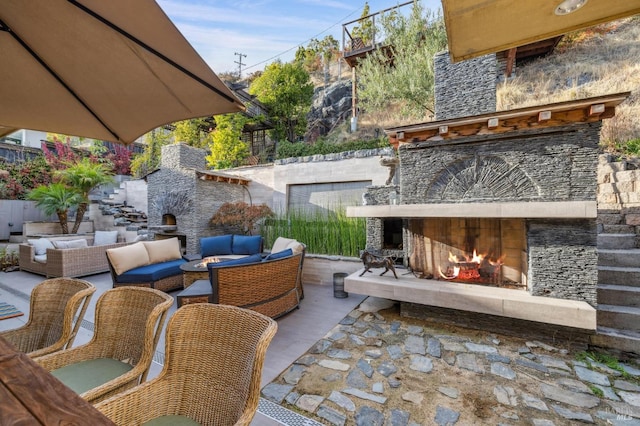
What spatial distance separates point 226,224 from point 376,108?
6.60 metres

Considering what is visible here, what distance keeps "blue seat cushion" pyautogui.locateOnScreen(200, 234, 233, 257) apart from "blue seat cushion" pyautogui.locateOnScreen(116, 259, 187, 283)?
0.94 m

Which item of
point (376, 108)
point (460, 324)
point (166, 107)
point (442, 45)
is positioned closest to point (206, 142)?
point (376, 108)

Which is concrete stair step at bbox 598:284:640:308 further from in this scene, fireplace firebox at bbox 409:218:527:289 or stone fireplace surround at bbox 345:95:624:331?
fireplace firebox at bbox 409:218:527:289

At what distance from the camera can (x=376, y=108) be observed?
9867 mm

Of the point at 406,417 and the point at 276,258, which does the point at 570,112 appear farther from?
the point at 276,258

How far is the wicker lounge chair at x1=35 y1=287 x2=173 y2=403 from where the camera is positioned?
148 cm

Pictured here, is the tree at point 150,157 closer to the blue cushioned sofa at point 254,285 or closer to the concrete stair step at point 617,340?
the blue cushioned sofa at point 254,285

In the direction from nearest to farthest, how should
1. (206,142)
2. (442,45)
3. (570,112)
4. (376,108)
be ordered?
(570,112), (442,45), (376,108), (206,142)

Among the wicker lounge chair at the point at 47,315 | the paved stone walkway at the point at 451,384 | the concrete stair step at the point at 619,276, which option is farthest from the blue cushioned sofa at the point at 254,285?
the concrete stair step at the point at 619,276

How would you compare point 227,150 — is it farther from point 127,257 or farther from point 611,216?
point 611,216

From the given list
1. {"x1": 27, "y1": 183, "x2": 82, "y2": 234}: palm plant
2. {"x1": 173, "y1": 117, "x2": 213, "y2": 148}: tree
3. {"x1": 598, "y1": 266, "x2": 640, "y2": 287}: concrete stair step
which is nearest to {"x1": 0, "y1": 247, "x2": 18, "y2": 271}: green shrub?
{"x1": 27, "y1": 183, "x2": 82, "y2": 234}: palm plant

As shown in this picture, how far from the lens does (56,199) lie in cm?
761

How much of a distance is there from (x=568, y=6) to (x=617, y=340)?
342 cm

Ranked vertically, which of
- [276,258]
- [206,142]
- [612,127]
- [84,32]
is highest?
[206,142]
